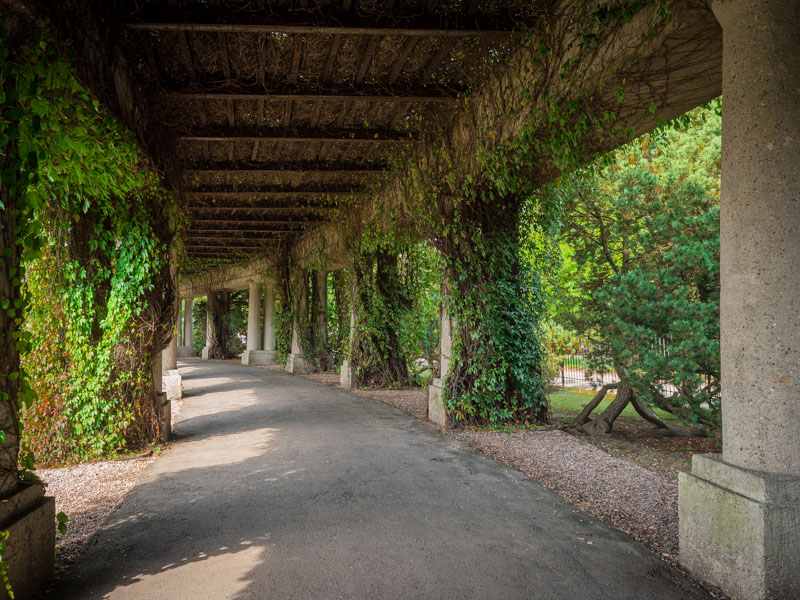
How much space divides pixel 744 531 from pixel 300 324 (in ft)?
45.6

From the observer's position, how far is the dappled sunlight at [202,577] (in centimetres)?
269

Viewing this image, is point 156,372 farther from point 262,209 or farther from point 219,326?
point 219,326

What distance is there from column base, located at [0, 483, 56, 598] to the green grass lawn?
641cm

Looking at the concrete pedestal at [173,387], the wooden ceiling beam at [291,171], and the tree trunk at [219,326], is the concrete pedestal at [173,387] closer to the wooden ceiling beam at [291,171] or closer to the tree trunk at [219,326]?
the wooden ceiling beam at [291,171]

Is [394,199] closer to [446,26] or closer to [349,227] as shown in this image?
[349,227]

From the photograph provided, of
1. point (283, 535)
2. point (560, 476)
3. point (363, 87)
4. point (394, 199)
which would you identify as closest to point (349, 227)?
point (394, 199)

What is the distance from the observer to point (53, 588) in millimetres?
2742

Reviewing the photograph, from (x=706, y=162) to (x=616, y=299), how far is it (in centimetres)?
404

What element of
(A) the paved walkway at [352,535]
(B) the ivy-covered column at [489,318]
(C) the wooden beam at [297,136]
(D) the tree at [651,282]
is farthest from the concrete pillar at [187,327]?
(D) the tree at [651,282]

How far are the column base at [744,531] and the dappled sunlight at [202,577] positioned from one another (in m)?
2.47

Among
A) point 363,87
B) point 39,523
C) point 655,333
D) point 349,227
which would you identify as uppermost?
point 363,87

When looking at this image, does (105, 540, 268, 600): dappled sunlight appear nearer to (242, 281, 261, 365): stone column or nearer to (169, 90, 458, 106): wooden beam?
(169, 90, 458, 106): wooden beam

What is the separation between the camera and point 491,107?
5.61 meters

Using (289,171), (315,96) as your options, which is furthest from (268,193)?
(315,96)
